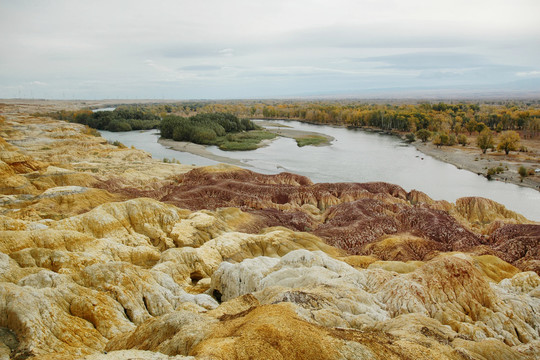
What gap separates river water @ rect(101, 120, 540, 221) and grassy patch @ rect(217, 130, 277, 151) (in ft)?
10.0

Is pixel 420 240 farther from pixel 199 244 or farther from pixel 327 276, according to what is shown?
pixel 199 244

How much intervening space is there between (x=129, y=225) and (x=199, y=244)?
16.5 ft

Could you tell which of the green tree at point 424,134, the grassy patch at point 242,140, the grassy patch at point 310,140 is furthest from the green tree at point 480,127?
the grassy patch at point 242,140

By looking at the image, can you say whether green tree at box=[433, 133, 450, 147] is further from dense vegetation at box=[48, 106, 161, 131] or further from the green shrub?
dense vegetation at box=[48, 106, 161, 131]

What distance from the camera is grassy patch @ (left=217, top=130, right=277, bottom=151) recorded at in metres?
98.0

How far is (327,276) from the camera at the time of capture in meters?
17.3

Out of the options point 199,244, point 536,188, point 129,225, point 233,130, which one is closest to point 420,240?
point 199,244

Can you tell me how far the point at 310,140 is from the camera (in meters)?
106

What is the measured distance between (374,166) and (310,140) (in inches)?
1379

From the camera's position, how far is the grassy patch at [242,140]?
9799cm

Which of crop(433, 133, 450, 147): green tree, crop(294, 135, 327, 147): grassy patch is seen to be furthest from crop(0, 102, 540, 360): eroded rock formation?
crop(433, 133, 450, 147): green tree

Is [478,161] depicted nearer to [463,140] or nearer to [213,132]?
[463,140]

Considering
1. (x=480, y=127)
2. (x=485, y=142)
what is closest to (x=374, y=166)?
(x=485, y=142)

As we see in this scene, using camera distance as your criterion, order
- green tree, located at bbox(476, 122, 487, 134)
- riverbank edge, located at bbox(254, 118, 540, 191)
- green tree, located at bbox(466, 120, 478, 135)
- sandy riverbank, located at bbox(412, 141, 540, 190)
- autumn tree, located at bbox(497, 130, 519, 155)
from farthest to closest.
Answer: green tree, located at bbox(466, 120, 478, 135), green tree, located at bbox(476, 122, 487, 134), autumn tree, located at bbox(497, 130, 519, 155), sandy riverbank, located at bbox(412, 141, 540, 190), riverbank edge, located at bbox(254, 118, 540, 191)
